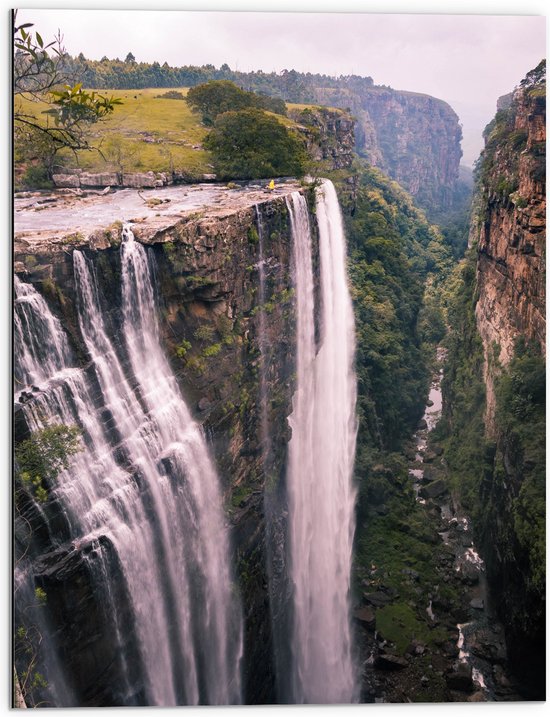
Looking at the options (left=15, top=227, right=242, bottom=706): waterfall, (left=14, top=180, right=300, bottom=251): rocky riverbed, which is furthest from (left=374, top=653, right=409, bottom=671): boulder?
(left=14, top=180, right=300, bottom=251): rocky riverbed

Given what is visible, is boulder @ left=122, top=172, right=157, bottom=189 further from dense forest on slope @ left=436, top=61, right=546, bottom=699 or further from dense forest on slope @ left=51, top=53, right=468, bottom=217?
dense forest on slope @ left=436, top=61, right=546, bottom=699

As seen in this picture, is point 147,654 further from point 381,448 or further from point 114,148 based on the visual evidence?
point 381,448

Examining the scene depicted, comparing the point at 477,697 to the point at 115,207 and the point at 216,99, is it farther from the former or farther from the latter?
the point at 216,99

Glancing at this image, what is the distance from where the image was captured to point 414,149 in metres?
37.3

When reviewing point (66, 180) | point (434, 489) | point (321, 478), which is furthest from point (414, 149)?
point (66, 180)

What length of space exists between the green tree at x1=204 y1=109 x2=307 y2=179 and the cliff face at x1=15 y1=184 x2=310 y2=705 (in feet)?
3.22

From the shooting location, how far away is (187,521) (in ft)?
28.3

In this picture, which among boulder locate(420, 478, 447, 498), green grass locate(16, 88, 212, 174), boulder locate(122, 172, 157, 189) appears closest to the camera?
green grass locate(16, 88, 212, 174)

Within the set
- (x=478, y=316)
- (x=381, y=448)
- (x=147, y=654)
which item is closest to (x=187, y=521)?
(x=147, y=654)

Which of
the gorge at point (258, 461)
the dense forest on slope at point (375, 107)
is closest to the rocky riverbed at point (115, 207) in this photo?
the gorge at point (258, 461)

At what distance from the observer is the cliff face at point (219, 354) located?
694cm

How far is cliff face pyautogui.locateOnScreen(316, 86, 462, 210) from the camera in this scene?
28.6m

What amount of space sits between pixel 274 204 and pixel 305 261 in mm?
1825

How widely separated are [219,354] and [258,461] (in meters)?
1.99
